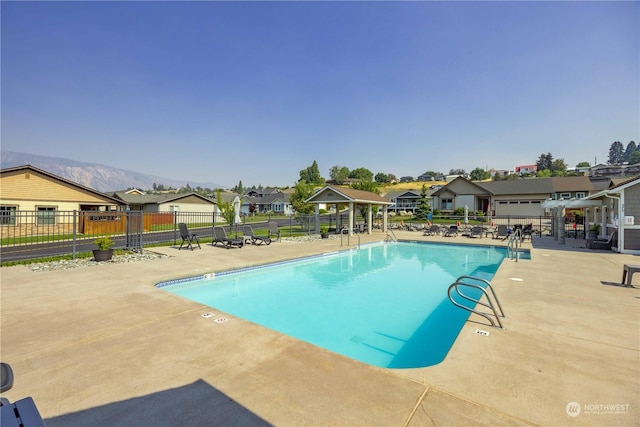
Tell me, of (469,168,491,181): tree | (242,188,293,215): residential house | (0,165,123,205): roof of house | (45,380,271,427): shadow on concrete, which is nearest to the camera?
(45,380,271,427): shadow on concrete

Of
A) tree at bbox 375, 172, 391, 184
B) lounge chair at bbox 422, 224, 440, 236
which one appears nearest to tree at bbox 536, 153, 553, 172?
tree at bbox 375, 172, 391, 184

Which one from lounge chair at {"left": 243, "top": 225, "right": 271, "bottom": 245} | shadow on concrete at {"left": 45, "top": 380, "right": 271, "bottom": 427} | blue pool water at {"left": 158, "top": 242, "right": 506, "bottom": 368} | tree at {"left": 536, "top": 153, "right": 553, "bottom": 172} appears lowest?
blue pool water at {"left": 158, "top": 242, "right": 506, "bottom": 368}

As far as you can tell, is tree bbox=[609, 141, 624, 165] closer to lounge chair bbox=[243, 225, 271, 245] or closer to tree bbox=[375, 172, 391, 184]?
tree bbox=[375, 172, 391, 184]

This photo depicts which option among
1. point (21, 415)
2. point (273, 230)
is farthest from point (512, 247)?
point (21, 415)

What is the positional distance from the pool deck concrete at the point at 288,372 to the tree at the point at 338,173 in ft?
374

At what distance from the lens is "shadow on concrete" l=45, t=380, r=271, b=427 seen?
234 cm

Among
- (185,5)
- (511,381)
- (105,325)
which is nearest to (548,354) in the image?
(511,381)

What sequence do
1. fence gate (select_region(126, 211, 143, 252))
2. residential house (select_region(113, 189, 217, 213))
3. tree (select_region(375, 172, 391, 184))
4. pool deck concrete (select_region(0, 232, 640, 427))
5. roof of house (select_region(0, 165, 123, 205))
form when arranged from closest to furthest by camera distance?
pool deck concrete (select_region(0, 232, 640, 427)) < fence gate (select_region(126, 211, 143, 252)) < roof of house (select_region(0, 165, 123, 205)) < residential house (select_region(113, 189, 217, 213)) < tree (select_region(375, 172, 391, 184))

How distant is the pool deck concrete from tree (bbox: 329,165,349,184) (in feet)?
374

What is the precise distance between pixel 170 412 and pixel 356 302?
233 inches

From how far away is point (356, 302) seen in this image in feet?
25.9

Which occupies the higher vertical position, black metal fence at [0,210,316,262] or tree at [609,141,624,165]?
tree at [609,141,624,165]

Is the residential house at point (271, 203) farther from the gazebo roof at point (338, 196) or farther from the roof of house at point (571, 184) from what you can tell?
the roof of house at point (571, 184)

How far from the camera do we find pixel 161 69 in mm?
18172
